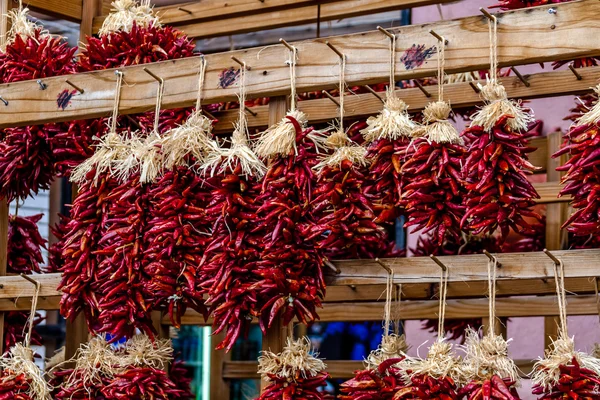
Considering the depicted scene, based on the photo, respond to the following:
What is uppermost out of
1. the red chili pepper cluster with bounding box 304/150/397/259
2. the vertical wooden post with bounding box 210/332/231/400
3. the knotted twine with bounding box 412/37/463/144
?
the knotted twine with bounding box 412/37/463/144

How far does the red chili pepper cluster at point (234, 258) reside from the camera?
10.7 feet

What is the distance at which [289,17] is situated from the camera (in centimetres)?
473

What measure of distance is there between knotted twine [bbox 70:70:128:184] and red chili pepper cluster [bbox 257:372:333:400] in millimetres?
1002

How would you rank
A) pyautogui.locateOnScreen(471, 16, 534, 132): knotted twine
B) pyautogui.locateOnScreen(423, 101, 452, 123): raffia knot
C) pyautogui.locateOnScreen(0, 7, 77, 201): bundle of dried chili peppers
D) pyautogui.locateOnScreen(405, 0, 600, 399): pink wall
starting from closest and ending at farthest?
pyautogui.locateOnScreen(471, 16, 534, 132): knotted twine < pyautogui.locateOnScreen(423, 101, 452, 123): raffia knot < pyautogui.locateOnScreen(0, 7, 77, 201): bundle of dried chili peppers < pyautogui.locateOnScreen(405, 0, 600, 399): pink wall

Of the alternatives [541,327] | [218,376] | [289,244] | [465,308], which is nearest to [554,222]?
[465,308]

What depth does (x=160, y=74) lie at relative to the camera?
11.9 feet

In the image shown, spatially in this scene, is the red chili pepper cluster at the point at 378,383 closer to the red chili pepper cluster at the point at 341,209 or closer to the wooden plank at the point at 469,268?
the wooden plank at the point at 469,268

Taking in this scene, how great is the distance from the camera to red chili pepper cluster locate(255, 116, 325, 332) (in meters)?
3.20

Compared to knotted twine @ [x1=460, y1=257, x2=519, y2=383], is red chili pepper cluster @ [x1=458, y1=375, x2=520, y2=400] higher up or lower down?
lower down

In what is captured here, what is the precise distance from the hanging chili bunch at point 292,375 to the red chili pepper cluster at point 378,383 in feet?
0.51

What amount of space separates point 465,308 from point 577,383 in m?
1.61

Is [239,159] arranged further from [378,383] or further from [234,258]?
[378,383]

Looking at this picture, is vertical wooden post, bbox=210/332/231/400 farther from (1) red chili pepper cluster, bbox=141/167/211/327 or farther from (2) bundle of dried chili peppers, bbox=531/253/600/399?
(2) bundle of dried chili peppers, bbox=531/253/600/399

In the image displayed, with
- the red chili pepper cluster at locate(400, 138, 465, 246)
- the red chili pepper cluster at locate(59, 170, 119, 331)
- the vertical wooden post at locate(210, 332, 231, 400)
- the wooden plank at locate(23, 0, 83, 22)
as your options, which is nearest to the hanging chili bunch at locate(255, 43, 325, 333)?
the red chili pepper cluster at locate(400, 138, 465, 246)
